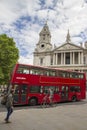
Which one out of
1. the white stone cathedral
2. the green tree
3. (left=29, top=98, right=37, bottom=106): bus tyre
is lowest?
(left=29, top=98, right=37, bottom=106): bus tyre

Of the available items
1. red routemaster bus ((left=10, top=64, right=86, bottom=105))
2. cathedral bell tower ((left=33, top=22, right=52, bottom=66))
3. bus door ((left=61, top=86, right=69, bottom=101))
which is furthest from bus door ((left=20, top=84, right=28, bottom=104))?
cathedral bell tower ((left=33, top=22, right=52, bottom=66))

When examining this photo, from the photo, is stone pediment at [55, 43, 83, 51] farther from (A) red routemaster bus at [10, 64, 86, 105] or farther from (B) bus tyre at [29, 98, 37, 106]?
(B) bus tyre at [29, 98, 37, 106]

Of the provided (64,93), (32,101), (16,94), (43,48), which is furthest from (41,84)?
(43,48)

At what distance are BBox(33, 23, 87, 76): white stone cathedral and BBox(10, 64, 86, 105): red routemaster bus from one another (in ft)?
139

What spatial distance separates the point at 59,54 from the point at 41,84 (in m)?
51.7

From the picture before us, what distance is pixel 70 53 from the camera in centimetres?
7044

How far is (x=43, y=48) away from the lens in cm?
7500

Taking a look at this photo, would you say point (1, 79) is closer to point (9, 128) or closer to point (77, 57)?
point (9, 128)

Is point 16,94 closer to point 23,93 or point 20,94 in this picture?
point 20,94

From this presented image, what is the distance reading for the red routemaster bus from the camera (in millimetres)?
19375

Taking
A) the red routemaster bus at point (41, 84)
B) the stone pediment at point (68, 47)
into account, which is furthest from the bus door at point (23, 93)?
the stone pediment at point (68, 47)

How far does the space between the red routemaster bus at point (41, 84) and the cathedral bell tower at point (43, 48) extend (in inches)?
1895

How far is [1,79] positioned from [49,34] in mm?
45933

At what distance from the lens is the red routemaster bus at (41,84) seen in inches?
763
